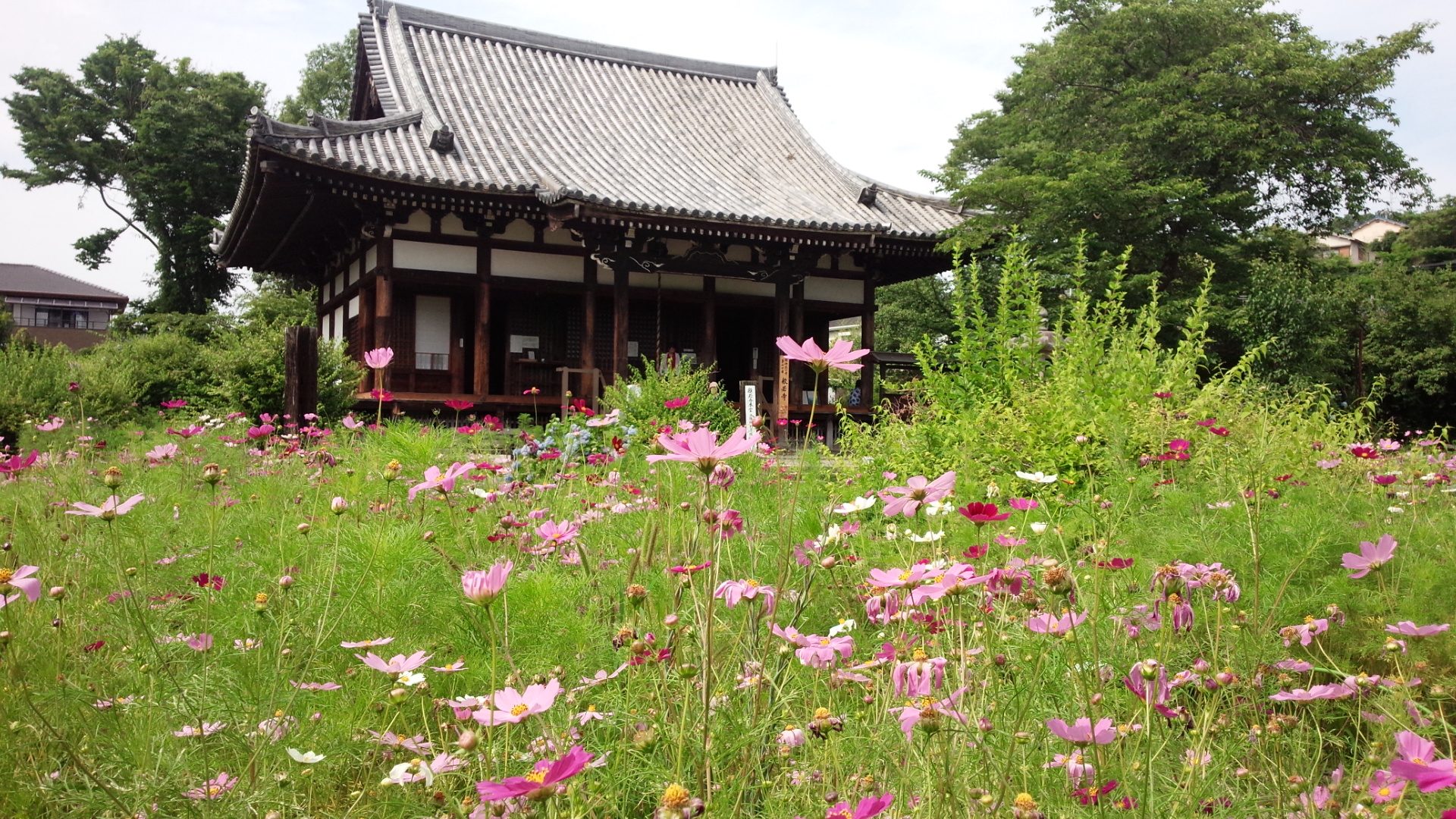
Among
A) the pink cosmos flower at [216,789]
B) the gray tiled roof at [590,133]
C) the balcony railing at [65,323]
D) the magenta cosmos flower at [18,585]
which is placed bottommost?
the pink cosmos flower at [216,789]

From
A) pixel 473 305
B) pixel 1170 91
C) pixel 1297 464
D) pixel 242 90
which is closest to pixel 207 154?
pixel 242 90

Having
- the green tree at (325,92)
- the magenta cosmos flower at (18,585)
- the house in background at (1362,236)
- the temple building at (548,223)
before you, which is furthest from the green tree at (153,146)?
the house in background at (1362,236)

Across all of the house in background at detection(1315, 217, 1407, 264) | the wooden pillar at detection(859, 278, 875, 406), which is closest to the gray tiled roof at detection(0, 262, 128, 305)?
the wooden pillar at detection(859, 278, 875, 406)

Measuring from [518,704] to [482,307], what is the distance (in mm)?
10430

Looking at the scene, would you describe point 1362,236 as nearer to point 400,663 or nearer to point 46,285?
point 400,663

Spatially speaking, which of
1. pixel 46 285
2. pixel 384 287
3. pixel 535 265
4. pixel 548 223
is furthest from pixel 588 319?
pixel 46 285

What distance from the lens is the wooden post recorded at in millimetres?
6289

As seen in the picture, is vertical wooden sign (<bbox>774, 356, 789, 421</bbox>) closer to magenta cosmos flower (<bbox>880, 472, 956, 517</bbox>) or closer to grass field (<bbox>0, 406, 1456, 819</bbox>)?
grass field (<bbox>0, 406, 1456, 819</bbox>)

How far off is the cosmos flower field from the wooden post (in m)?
3.50

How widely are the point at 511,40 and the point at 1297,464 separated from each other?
14.4 m

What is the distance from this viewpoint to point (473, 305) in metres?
12.2

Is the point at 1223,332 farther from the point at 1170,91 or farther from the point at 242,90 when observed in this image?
the point at 242,90

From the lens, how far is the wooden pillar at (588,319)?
1063 centimetres

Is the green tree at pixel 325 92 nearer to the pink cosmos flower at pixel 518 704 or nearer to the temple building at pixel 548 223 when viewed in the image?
the temple building at pixel 548 223
